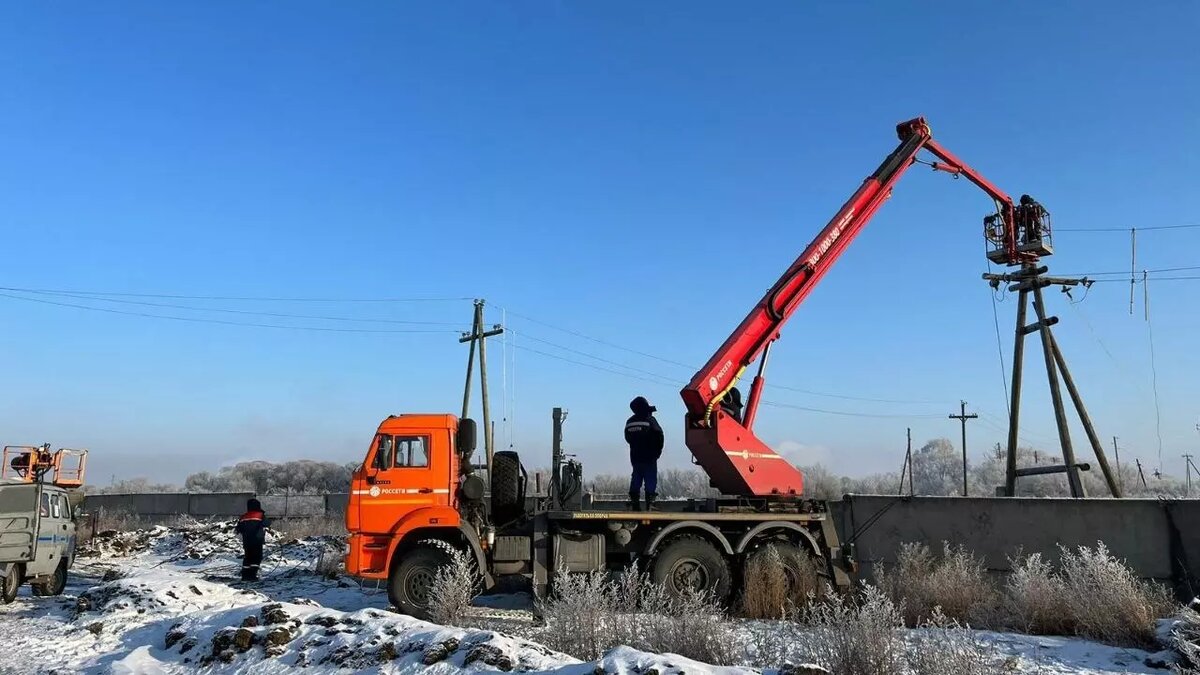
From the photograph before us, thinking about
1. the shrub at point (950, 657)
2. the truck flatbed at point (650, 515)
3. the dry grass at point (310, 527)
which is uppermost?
the truck flatbed at point (650, 515)

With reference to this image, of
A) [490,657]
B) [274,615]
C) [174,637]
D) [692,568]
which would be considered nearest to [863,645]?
[490,657]

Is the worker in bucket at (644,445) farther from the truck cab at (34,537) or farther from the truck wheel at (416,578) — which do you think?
the truck cab at (34,537)

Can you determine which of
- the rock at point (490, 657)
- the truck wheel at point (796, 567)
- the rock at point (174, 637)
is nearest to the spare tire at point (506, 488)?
the truck wheel at point (796, 567)

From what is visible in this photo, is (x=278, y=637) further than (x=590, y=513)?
No

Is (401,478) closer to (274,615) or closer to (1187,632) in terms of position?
(274,615)

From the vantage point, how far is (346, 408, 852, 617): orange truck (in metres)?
11.5

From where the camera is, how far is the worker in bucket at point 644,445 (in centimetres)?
1260

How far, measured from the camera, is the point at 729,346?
12.7m

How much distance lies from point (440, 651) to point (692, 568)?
525cm

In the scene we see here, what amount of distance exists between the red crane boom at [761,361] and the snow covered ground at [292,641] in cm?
282

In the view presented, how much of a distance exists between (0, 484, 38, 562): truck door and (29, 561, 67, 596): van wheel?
3.34ft

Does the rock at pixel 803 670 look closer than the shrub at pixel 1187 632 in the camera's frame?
Yes

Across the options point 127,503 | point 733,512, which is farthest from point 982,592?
point 127,503

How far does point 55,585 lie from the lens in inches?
563
